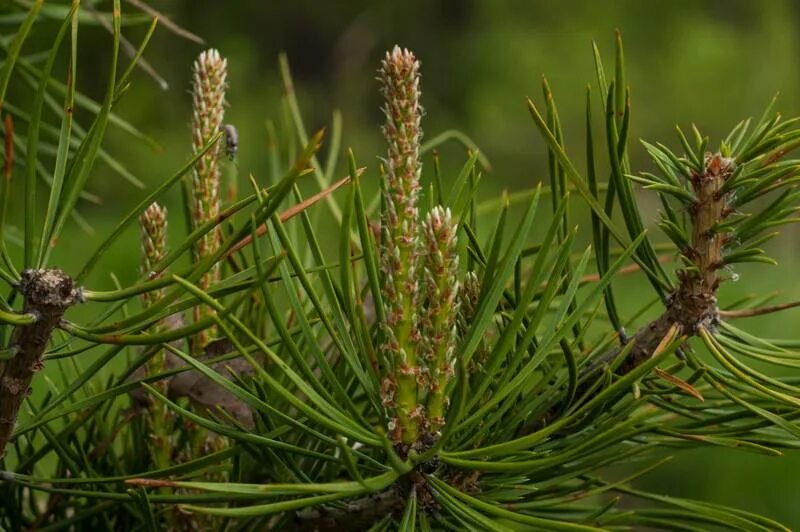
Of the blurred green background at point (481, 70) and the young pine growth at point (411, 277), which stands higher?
the blurred green background at point (481, 70)

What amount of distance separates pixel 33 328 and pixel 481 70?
7.94ft

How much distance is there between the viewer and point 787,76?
6.37 feet

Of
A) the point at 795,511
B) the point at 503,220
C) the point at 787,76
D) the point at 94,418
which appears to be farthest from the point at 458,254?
the point at 787,76

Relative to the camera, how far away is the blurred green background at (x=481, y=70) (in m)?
2.06

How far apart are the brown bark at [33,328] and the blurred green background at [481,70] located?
1281mm

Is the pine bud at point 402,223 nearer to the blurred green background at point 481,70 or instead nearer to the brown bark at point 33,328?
the brown bark at point 33,328

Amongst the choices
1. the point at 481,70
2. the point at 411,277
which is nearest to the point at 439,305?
the point at 411,277

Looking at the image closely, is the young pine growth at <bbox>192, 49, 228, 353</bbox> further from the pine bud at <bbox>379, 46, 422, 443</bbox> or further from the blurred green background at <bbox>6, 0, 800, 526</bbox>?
the blurred green background at <bbox>6, 0, 800, 526</bbox>

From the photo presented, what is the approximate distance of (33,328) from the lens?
0.75 feet

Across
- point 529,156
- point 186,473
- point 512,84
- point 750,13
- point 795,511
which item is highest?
point 750,13

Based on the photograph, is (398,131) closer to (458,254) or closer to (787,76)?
(458,254)

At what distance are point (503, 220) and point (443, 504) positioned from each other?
68 millimetres

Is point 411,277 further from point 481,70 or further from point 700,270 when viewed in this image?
point 481,70

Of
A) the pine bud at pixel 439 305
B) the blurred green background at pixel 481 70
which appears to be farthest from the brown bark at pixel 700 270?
the blurred green background at pixel 481 70
